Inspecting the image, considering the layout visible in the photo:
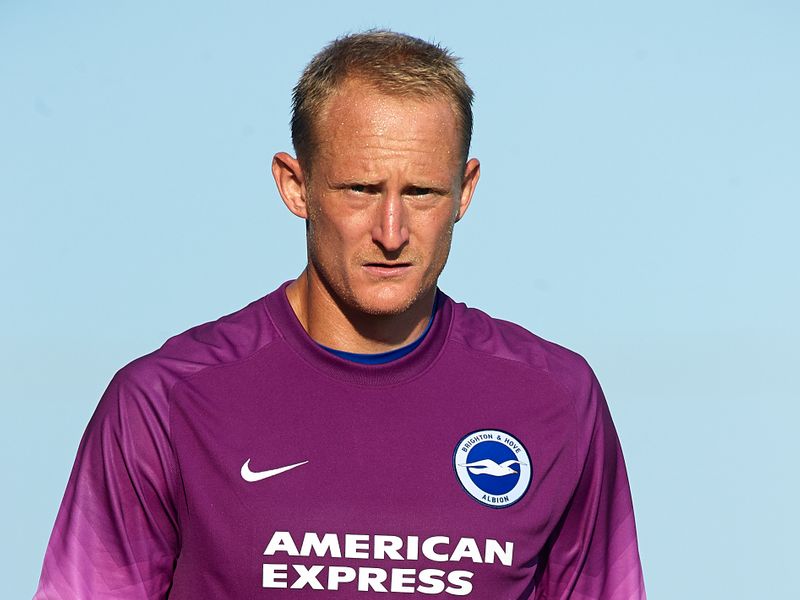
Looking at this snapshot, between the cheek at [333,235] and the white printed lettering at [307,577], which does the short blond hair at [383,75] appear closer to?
the cheek at [333,235]

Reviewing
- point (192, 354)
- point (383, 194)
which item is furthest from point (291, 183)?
point (192, 354)

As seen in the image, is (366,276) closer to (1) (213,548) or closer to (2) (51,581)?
(1) (213,548)

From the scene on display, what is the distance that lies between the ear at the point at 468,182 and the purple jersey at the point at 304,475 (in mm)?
513

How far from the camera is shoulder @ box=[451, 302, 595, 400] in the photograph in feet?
21.7

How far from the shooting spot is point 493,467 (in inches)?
250

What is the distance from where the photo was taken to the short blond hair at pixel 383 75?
6129mm

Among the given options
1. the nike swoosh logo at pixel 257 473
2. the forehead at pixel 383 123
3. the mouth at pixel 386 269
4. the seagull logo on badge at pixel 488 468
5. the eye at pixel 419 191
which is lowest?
the nike swoosh logo at pixel 257 473

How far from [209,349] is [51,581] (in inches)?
39.4

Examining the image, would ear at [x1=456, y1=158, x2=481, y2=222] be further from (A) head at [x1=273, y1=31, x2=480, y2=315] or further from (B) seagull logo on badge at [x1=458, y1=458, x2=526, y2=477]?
(B) seagull logo on badge at [x1=458, y1=458, x2=526, y2=477]

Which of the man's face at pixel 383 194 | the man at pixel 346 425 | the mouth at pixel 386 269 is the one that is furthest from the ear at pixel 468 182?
the mouth at pixel 386 269

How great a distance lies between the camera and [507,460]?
21.0ft

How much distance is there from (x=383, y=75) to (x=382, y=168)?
37 cm

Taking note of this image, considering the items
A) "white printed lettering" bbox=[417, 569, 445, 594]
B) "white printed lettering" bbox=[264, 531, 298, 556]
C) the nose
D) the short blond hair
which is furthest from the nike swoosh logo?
the short blond hair

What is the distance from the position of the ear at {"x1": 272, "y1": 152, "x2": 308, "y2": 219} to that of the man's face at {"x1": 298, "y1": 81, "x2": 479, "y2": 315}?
142mm
